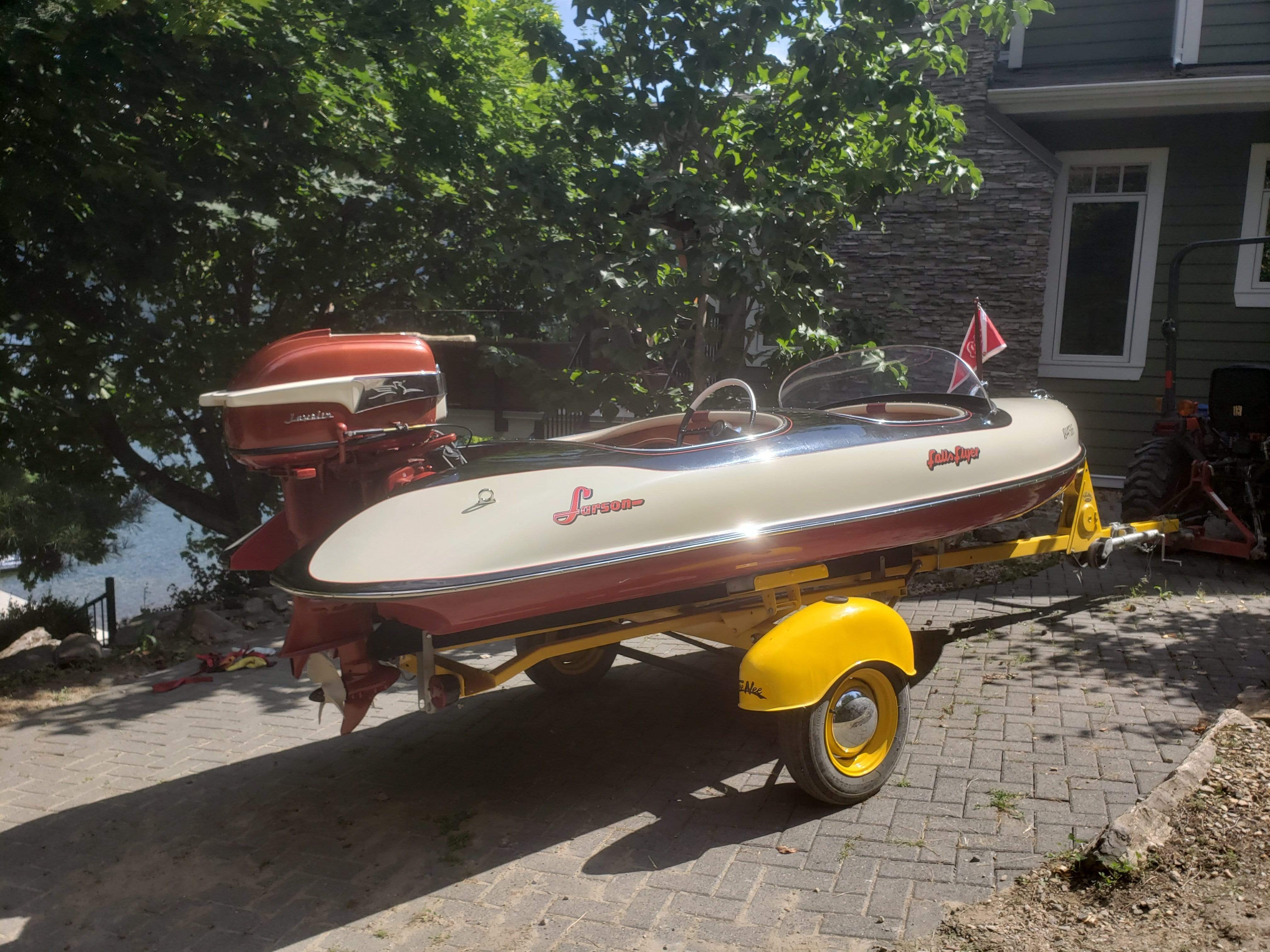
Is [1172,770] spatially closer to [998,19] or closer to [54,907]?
[54,907]

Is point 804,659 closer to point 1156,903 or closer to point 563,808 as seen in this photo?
point 563,808

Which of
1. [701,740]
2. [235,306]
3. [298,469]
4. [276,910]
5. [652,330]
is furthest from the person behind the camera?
[235,306]

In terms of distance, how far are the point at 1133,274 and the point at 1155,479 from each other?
3.18 metres

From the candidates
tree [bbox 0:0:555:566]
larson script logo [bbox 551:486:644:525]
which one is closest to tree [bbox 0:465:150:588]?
tree [bbox 0:0:555:566]

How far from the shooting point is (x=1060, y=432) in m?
5.29

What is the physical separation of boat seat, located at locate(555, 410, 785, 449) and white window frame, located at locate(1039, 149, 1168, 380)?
6.52 metres

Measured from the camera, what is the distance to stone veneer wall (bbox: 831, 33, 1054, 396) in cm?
965

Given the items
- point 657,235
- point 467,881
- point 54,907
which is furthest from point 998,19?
point 54,907

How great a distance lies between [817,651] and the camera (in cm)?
365

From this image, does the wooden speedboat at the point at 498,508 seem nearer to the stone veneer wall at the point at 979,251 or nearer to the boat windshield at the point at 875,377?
the boat windshield at the point at 875,377

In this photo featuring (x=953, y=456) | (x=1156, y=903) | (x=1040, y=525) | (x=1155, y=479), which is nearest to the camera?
(x=1156, y=903)

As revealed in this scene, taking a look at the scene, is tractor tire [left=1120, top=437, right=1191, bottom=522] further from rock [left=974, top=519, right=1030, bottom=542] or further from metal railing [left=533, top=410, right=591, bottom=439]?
metal railing [left=533, top=410, right=591, bottom=439]

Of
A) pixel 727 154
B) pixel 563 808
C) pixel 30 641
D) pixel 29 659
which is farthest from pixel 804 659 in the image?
pixel 30 641

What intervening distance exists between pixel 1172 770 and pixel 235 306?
7688 mm
